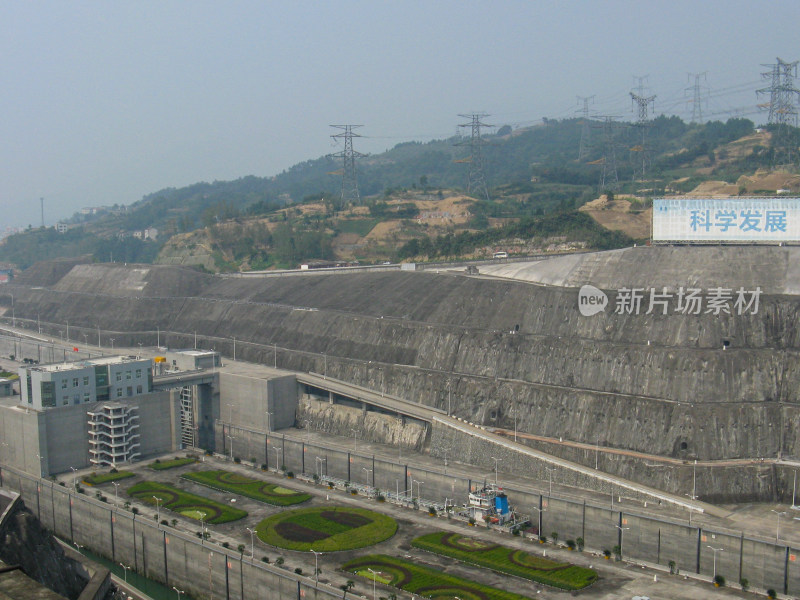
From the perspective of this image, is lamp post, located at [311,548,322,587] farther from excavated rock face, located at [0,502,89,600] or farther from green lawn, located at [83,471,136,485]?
green lawn, located at [83,471,136,485]

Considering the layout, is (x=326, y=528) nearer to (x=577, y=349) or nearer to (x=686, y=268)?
(x=577, y=349)

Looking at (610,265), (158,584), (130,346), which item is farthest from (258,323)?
(158,584)

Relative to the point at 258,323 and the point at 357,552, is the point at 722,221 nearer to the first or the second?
the point at 357,552

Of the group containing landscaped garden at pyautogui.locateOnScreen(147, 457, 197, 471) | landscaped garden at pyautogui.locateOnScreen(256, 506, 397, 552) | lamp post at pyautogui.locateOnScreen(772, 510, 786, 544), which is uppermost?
lamp post at pyautogui.locateOnScreen(772, 510, 786, 544)

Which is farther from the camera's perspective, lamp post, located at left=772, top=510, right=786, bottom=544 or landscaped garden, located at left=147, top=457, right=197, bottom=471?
landscaped garden, located at left=147, top=457, right=197, bottom=471

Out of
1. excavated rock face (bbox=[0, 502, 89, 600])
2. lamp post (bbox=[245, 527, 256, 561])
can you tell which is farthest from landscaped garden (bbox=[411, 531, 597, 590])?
excavated rock face (bbox=[0, 502, 89, 600])

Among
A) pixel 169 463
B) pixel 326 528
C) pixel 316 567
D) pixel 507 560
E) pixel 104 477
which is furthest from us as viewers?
pixel 169 463

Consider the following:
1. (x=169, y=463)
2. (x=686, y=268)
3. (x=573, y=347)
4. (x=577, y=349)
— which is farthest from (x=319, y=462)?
(x=686, y=268)
